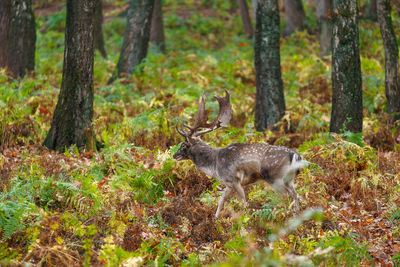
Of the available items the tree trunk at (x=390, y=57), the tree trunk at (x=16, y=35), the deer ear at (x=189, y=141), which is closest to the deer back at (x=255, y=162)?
the deer ear at (x=189, y=141)

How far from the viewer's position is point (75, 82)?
34.8 feet

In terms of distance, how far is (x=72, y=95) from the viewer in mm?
10633

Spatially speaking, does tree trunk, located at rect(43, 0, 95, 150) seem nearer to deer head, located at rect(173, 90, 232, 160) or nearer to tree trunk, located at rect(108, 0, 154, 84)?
deer head, located at rect(173, 90, 232, 160)

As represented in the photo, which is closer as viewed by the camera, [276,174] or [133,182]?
[276,174]

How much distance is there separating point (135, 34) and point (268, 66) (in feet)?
20.1

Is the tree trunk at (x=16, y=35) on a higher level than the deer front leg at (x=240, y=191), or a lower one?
higher

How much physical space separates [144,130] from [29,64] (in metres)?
6.10

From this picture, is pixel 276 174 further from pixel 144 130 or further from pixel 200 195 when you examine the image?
pixel 144 130

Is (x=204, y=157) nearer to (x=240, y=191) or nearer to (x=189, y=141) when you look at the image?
(x=189, y=141)

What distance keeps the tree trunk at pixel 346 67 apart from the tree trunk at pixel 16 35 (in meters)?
9.39

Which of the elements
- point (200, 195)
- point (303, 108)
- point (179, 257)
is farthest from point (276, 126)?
point (179, 257)

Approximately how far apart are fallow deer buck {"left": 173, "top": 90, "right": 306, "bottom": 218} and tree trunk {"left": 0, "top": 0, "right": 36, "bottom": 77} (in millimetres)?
8601

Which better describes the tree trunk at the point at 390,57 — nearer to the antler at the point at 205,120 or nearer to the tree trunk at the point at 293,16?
the antler at the point at 205,120

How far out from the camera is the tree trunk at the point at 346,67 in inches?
422
